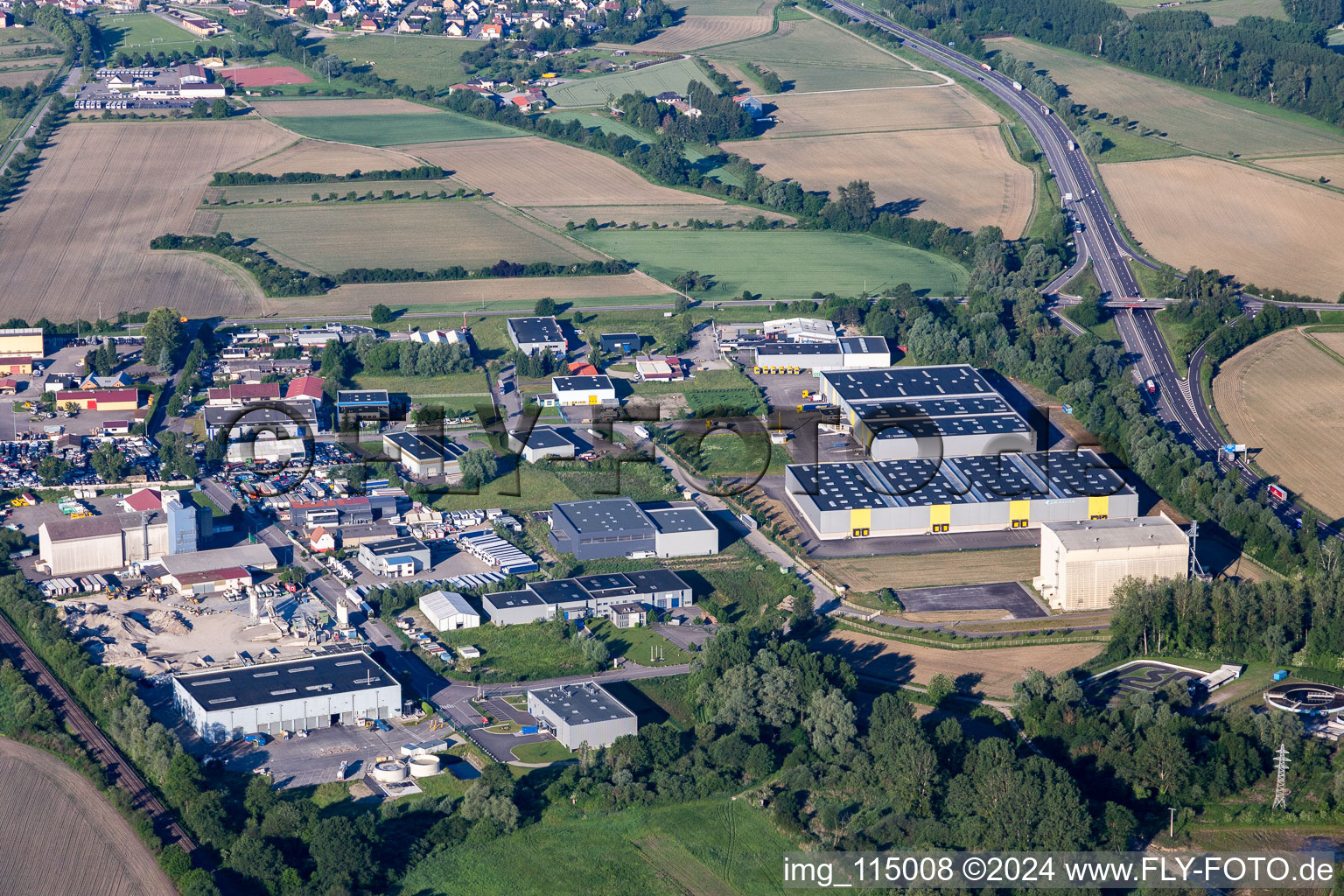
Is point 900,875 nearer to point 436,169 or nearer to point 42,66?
point 436,169

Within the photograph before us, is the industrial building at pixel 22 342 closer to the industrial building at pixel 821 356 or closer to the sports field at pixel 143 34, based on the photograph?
the industrial building at pixel 821 356

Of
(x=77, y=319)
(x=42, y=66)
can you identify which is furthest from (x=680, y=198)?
(x=42, y=66)

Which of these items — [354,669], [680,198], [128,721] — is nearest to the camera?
[128,721]

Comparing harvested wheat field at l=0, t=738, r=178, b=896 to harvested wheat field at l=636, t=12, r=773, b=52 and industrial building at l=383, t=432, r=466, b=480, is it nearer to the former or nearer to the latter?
industrial building at l=383, t=432, r=466, b=480

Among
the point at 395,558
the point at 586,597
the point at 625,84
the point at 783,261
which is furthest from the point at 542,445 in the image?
the point at 625,84

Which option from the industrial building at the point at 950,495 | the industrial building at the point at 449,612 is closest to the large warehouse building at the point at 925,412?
the industrial building at the point at 950,495

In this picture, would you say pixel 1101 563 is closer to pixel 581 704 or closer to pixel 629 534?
pixel 629 534
